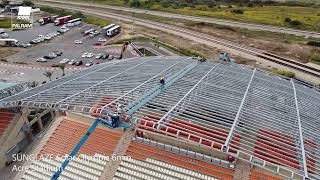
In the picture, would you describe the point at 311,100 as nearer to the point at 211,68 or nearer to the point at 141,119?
the point at 211,68

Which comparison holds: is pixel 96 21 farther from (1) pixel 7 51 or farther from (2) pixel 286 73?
(2) pixel 286 73

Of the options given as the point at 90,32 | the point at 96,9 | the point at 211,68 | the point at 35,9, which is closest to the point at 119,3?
the point at 96,9

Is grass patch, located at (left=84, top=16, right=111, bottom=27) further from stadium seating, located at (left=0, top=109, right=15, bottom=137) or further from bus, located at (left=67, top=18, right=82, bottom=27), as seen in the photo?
stadium seating, located at (left=0, top=109, right=15, bottom=137)

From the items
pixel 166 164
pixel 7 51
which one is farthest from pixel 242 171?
pixel 7 51

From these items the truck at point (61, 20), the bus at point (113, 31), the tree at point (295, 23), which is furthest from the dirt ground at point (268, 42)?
the truck at point (61, 20)

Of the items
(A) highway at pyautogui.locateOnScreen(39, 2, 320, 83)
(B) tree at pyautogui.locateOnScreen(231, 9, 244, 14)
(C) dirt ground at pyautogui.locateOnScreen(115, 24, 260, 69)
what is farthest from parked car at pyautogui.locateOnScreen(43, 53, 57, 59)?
(B) tree at pyautogui.locateOnScreen(231, 9, 244, 14)
